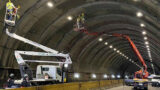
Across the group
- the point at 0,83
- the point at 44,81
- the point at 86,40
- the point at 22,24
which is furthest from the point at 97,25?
the point at 0,83

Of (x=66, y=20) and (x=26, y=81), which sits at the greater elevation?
(x=66, y=20)

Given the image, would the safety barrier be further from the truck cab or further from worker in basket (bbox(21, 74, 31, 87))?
the truck cab

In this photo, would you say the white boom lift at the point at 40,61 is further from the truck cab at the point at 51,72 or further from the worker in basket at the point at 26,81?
the worker in basket at the point at 26,81

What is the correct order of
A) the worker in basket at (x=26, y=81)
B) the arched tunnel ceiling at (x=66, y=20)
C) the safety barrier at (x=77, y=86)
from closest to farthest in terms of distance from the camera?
the safety barrier at (x=77, y=86), the worker in basket at (x=26, y=81), the arched tunnel ceiling at (x=66, y=20)

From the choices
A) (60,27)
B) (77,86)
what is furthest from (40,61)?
(60,27)

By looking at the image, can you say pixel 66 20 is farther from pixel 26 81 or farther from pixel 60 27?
pixel 26 81

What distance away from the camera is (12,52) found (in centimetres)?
2169

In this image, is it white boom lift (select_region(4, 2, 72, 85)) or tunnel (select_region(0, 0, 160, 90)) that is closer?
white boom lift (select_region(4, 2, 72, 85))

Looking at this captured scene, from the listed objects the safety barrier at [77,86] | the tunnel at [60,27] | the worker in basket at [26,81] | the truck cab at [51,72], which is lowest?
the safety barrier at [77,86]

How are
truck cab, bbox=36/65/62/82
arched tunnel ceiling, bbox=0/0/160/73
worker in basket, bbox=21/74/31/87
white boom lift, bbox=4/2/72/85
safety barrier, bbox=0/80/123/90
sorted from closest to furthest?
safety barrier, bbox=0/80/123/90 < worker in basket, bbox=21/74/31/87 < white boom lift, bbox=4/2/72/85 < truck cab, bbox=36/65/62/82 < arched tunnel ceiling, bbox=0/0/160/73

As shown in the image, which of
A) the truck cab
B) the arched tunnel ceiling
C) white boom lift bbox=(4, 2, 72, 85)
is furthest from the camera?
the arched tunnel ceiling

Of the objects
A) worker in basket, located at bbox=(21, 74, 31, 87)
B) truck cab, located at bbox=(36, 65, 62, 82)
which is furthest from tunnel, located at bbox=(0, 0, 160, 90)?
worker in basket, located at bbox=(21, 74, 31, 87)

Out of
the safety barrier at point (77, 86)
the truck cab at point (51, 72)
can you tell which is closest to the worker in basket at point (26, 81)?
the safety barrier at point (77, 86)

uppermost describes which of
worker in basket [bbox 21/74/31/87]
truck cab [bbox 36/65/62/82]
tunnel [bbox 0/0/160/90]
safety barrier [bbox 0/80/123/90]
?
tunnel [bbox 0/0/160/90]
